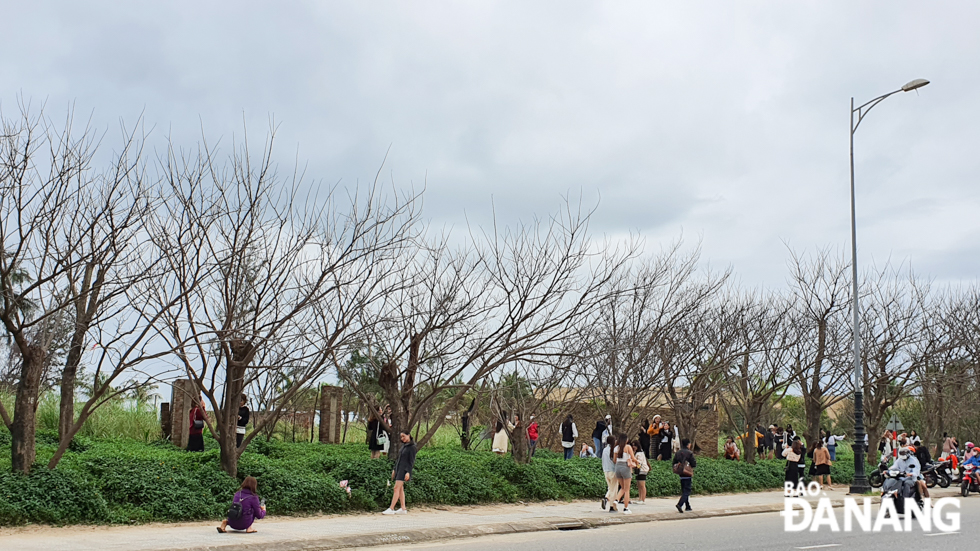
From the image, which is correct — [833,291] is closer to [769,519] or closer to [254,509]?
[769,519]

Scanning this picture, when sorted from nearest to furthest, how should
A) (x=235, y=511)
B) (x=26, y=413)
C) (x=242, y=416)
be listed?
(x=235, y=511), (x=26, y=413), (x=242, y=416)

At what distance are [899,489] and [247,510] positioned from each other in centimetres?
1176

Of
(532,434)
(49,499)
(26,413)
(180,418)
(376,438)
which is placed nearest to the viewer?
(49,499)

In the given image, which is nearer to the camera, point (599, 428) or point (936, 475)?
point (599, 428)

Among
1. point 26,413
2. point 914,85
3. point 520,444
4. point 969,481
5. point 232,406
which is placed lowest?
point 969,481

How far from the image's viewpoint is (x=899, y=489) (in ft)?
53.0

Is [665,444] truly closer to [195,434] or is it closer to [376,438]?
[376,438]

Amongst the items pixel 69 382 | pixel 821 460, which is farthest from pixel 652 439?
pixel 69 382

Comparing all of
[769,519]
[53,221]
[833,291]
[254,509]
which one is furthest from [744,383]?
[53,221]

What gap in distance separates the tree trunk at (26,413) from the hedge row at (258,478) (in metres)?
0.20

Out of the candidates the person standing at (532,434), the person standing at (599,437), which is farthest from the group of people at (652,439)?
the person standing at (532,434)

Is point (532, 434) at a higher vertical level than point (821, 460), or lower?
higher

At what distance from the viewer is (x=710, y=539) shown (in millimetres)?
12938

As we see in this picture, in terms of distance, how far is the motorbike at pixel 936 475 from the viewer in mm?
25806
